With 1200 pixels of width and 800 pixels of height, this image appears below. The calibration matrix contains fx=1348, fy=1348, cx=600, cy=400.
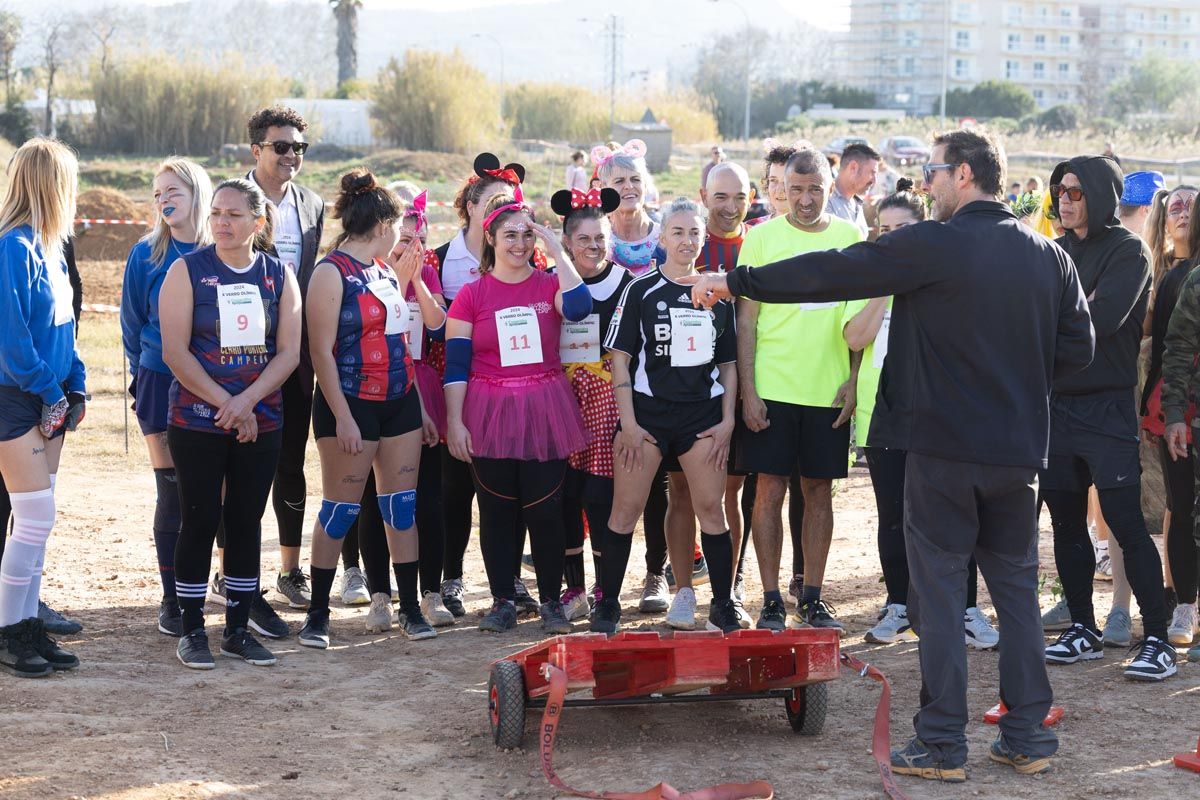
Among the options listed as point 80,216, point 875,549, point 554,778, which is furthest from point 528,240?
point 80,216

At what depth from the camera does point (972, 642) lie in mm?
6082

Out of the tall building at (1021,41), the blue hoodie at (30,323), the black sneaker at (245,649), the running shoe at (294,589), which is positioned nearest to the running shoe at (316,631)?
the black sneaker at (245,649)

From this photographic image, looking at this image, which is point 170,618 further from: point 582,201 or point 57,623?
point 582,201

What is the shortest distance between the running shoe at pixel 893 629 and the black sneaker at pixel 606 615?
3.82 feet

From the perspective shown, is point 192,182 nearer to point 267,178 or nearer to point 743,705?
point 267,178

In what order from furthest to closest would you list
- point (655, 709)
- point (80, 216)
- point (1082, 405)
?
point (80, 216) → point (1082, 405) → point (655, 709)

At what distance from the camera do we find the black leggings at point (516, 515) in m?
6.24

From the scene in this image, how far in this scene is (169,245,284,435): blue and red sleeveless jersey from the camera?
5.44m

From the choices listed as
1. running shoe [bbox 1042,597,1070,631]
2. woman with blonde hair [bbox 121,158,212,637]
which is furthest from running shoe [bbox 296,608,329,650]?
running shoe [bbox 1042,597,1070,631]

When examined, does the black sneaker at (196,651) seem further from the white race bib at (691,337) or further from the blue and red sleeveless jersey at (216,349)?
the white race bib at (691,337)

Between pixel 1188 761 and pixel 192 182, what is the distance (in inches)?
180

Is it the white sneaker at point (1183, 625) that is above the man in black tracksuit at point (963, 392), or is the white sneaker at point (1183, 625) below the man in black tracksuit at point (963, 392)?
below

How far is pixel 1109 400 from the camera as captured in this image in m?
5.61

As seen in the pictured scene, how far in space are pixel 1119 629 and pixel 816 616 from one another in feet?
4.40
